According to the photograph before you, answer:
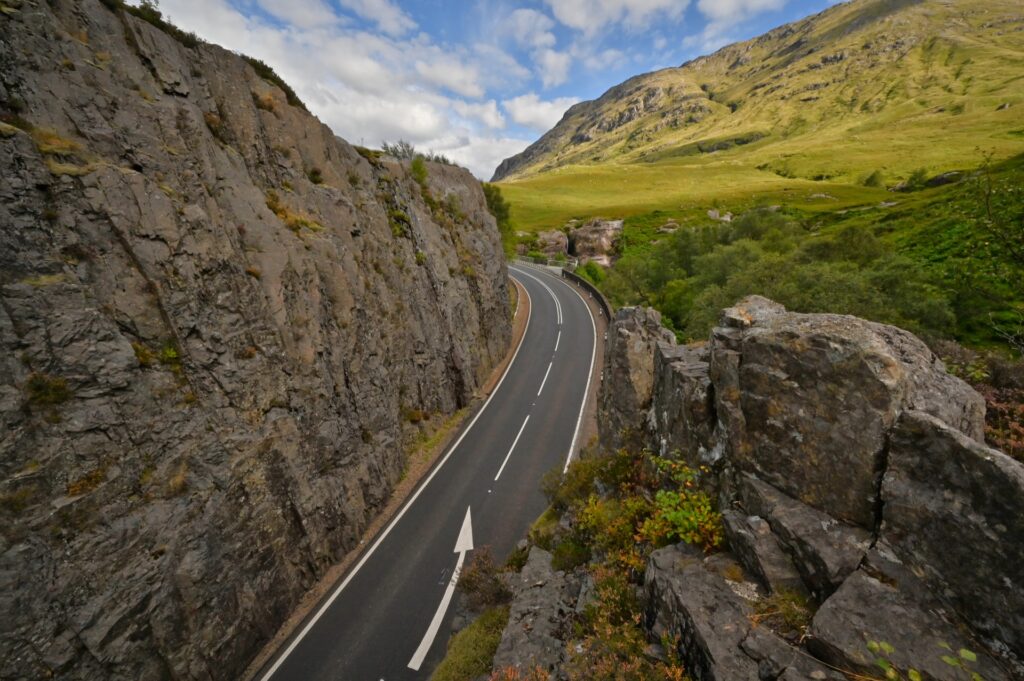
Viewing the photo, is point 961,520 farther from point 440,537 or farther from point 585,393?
point 585,393

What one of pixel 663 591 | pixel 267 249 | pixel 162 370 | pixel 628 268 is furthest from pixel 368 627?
pixel 628 268

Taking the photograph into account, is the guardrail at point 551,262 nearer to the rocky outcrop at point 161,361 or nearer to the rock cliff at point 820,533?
the rocky outcrop at point 161,361

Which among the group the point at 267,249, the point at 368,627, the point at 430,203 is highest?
the point at 430,203

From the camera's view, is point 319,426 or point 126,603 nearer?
point 126,603

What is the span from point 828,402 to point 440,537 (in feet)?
53.3

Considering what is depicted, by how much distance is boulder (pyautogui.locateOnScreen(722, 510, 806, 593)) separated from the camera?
19.7ft

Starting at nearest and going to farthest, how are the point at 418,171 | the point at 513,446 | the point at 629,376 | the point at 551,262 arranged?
the point at 629,376, the point at 513,446, the point at 418,171, the point at 551,262

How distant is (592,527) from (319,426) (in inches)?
474

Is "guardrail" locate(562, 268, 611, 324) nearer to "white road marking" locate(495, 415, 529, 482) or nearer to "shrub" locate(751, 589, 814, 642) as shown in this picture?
"white road marking" locate(495, 415, 529, 482)

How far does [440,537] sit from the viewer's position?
17859 millimetres

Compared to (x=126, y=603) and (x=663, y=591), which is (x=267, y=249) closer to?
(x=126, y=603)

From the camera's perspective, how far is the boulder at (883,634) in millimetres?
4399

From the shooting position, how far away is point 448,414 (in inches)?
1078

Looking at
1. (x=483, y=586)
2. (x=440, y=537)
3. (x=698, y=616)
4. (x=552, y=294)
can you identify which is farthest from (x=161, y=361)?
(x=552, y=294)
